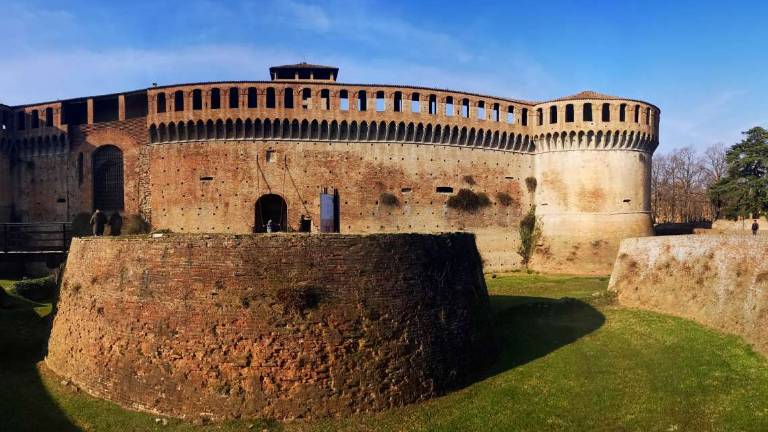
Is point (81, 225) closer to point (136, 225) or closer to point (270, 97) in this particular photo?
point (136, 225)

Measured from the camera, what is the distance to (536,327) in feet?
51.5

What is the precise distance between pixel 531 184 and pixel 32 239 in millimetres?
27373

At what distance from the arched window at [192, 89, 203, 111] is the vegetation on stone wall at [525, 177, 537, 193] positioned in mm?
19775

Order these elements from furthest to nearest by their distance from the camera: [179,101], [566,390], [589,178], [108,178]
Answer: [589,178]
[108,178]
[179,101]
[566,390]

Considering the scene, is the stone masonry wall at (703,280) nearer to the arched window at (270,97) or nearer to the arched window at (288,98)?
the arched window at (288,98)

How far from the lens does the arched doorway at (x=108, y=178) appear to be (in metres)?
29.9

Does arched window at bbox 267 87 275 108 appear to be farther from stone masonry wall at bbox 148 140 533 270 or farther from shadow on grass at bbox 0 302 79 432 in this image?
shadow on grass at bbox 0 302 79 432

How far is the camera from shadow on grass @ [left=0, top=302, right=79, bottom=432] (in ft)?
33.4

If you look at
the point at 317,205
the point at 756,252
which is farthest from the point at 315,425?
the point at 317,205

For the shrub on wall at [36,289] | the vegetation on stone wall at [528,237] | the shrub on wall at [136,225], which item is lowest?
the shrub on wall at [36,289]

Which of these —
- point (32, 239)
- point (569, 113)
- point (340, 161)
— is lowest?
point (32, 239)

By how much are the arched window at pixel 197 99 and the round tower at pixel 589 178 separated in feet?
65.3

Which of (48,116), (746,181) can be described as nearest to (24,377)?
(48,116)

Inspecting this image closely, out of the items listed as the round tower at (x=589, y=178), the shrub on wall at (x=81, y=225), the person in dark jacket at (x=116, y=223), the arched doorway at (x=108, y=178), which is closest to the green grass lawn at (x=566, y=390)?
the person in dark jacket at (x=116, y=223)
